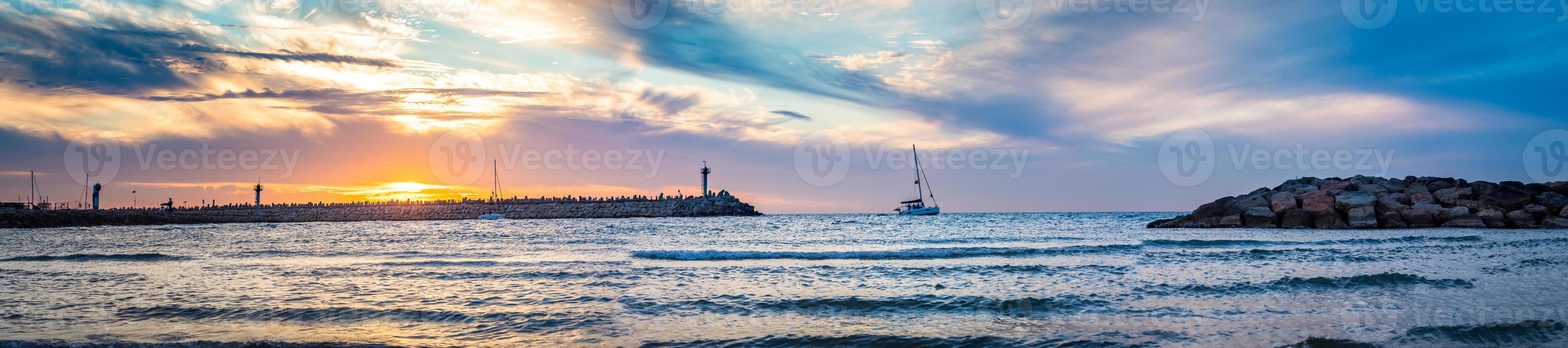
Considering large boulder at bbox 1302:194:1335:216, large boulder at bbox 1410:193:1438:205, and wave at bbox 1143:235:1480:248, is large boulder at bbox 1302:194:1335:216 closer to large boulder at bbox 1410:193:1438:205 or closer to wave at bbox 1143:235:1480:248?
large boulder at bbox 1410:193:1438:205

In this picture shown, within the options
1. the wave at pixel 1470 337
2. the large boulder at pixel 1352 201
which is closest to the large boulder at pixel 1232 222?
the large boulder at pixel 1352 201

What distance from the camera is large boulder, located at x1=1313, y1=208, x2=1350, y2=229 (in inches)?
1400

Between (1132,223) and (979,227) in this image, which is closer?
(979,227)

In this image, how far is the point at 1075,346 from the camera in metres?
7.97

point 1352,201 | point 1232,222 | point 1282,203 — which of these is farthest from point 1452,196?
point 1232,222

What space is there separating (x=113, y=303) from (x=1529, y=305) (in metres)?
21.3

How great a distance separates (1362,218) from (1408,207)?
3.58 m

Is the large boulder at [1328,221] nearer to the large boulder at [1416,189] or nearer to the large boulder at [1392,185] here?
the large boulder at [1416,189]

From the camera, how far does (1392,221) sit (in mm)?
36031

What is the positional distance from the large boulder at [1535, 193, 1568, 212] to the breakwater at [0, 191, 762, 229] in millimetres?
82994

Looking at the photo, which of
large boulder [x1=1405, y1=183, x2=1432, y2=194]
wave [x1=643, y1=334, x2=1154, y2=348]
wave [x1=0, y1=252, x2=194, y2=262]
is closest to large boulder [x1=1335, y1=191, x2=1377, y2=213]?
large boulder [x1=1405, y1=183, x2=1432, y2=194]

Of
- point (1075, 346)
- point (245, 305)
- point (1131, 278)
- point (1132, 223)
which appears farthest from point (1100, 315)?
point (1132, 223)

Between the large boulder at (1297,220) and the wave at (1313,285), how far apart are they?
87.5 feet

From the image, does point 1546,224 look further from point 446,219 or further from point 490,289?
point 446,219
